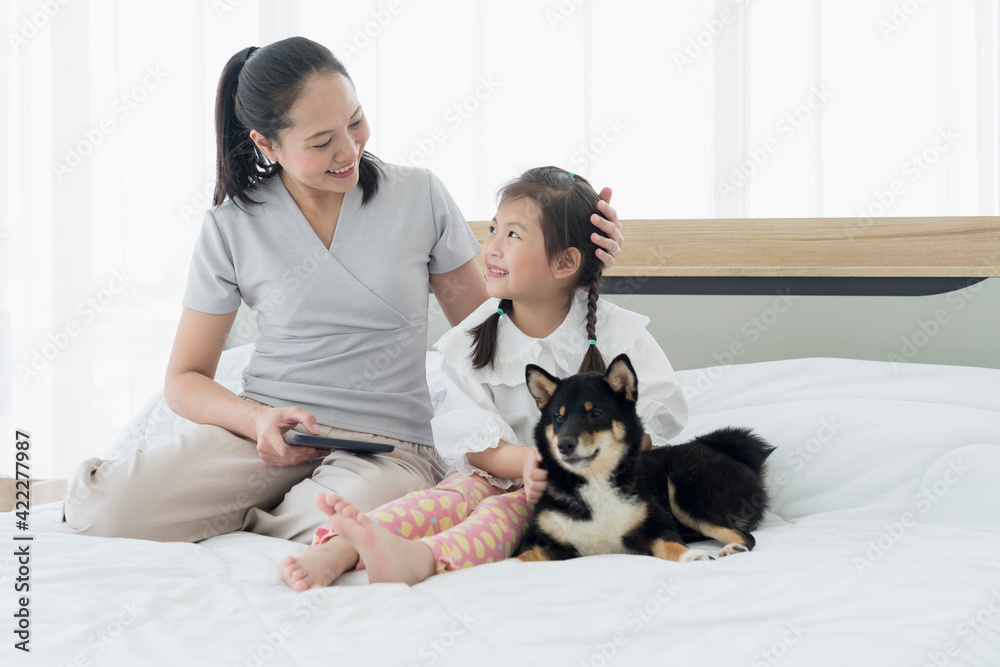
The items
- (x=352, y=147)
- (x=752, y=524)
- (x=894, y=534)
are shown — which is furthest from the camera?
(x=352, y=147)

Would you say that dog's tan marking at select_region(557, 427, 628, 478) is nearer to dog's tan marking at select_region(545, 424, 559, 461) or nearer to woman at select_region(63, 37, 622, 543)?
dog's tan marking at select_region(545, 424, 559, 461)

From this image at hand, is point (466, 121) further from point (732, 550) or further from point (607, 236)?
point (732, 550)

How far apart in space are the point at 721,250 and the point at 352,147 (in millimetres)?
1095

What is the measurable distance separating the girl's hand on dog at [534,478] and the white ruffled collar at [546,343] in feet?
0.75

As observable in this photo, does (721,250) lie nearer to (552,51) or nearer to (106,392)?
(552,51)

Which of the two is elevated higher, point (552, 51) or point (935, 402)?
point (552, 51)

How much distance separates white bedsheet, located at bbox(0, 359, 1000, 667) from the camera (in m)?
0.65

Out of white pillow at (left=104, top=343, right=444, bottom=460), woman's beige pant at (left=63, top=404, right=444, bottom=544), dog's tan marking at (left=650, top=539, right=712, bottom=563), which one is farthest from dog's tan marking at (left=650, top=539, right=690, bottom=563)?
white pillow at (left=104, top=343, right=444, bottom=460)

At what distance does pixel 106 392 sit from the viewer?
249cm

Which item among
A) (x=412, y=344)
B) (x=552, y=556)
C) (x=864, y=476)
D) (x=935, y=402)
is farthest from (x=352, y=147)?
(x=935, y=402)

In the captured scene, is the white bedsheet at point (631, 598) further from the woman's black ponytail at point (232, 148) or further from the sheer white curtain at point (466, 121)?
the sheer white curtain at point (466, 121)

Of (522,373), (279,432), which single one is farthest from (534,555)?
(279,432)

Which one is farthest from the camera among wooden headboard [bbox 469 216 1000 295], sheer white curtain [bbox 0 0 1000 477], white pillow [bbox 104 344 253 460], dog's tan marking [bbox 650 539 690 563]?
sheer white curtain [bbox 0 0 1000 477]

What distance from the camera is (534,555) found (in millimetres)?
1041
